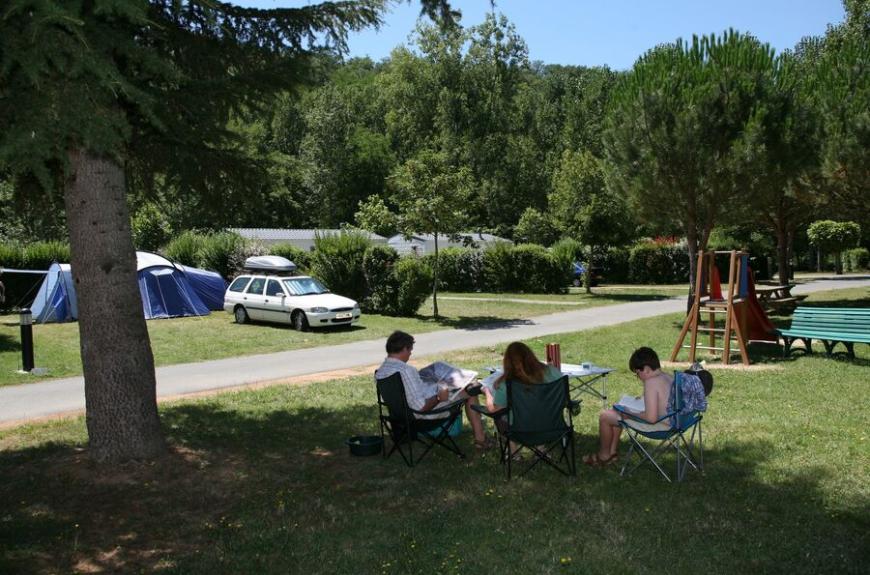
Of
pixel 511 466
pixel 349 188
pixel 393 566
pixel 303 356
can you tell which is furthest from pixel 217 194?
pixel 349 188

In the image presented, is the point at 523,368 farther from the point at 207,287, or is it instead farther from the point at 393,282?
the point at 207,287

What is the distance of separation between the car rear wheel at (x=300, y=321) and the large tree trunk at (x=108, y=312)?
11904 mm

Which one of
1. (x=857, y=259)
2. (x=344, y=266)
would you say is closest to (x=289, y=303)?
(x=344, y=266)

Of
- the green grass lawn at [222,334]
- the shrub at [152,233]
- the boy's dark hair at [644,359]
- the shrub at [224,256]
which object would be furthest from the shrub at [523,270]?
the boy's dark hair at [644,359]

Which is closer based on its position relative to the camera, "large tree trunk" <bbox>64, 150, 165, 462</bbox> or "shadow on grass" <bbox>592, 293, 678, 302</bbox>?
"large tree trunk" <bbox>64, 150, 165, 462</bbox>

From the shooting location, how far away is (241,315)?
20312 millimetres

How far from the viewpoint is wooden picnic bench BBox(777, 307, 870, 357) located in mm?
11648

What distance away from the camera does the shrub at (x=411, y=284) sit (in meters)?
21.2

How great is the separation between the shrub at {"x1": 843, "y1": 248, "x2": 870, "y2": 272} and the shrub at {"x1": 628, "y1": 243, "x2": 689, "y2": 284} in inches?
600

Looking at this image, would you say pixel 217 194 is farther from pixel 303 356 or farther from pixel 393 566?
pixel 303 356

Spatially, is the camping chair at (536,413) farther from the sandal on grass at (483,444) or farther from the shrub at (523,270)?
the shrub at (523,270)

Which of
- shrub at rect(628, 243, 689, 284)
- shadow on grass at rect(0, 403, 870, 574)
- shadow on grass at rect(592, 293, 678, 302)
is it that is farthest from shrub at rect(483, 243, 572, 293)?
shadow on grass at rect(0, 403, 870, 574)

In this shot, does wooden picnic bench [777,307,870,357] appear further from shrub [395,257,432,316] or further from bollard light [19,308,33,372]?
bollard light [19,308,33,372]

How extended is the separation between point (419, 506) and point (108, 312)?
3072mm
